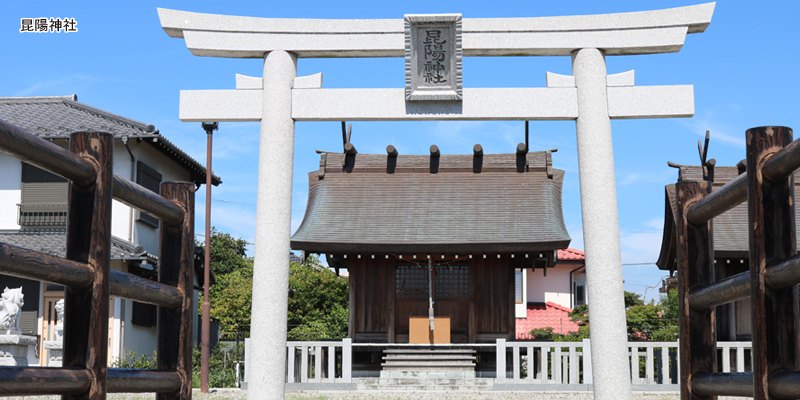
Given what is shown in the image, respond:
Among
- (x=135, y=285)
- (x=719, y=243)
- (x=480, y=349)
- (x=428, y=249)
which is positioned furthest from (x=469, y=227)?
(x=135, y=285)

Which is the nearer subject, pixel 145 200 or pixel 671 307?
pixel 145 200

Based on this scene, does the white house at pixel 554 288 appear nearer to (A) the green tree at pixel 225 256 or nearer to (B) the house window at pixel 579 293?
(B) the house window at pixel 579 293

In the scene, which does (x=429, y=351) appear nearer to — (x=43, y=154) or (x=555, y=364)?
(x=555, y=364)

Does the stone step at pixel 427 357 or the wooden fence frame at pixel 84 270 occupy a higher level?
the wooden fence frame at pixel 84 270

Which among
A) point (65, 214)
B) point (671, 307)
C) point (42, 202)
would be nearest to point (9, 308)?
point (65, 214)

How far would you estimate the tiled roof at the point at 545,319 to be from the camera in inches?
920

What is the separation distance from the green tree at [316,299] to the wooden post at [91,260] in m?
18.6

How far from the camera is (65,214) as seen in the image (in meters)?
16.2

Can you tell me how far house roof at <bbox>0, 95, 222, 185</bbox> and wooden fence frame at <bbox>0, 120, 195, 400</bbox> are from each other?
1400cm

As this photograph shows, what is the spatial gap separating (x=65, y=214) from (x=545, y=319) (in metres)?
15.3

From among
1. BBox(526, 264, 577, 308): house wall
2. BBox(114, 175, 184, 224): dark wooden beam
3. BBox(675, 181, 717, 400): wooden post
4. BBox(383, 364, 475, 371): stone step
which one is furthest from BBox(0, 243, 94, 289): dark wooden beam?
BBox(526, 264, 577, 308): house wall

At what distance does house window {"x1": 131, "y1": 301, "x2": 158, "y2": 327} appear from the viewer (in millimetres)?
16844

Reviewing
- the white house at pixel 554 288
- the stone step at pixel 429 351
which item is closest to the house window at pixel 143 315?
the stone step at pixel 429 351

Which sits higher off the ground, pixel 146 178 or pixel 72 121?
pixel 72 121
